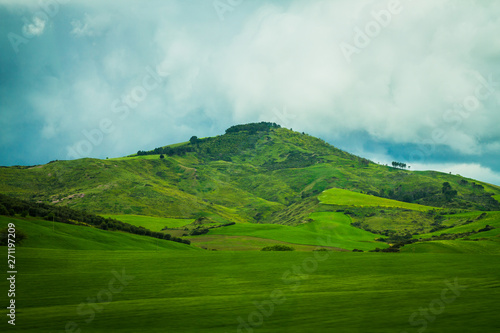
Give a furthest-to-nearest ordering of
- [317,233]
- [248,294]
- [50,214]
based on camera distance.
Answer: [317,233] < [50,214] < [248,294]

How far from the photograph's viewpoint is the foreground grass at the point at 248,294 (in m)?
19.3

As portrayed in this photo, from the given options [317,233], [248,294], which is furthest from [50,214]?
[317,233]

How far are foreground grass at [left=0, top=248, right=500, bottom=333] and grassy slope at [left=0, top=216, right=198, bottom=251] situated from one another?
728 cm

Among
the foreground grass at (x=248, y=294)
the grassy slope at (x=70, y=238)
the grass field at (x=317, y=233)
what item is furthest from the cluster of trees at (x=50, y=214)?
the grass field at (x=317, y=233)

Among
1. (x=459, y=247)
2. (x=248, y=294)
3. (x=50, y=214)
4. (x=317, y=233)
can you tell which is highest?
(x=50, y=214)

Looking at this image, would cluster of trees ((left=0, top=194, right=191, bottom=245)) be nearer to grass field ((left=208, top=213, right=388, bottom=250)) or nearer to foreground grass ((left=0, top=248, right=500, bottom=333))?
foreground grass ((left=0, top=248, right=500, bottom=333))

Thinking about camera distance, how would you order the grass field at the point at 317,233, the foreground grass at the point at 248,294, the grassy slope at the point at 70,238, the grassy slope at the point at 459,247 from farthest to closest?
the grass field at the point at 317,233 < the grassy slope at the point at 459,247 < the grassy slope at the point at 70,238 < the foreground grass at the point at 248,294

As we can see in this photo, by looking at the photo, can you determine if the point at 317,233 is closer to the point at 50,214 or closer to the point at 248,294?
the point at 50,214

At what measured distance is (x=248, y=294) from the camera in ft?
90.0

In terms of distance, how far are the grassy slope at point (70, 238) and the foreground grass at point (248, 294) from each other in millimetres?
7282

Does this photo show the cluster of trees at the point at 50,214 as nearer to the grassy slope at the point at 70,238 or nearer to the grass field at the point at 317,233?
the grassy slope at the point at 70,238

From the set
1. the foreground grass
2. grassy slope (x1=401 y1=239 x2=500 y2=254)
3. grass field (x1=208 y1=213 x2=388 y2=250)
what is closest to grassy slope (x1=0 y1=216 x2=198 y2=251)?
the foreground grass

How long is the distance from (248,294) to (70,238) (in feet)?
132

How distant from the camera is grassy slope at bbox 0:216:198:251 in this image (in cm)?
5150
